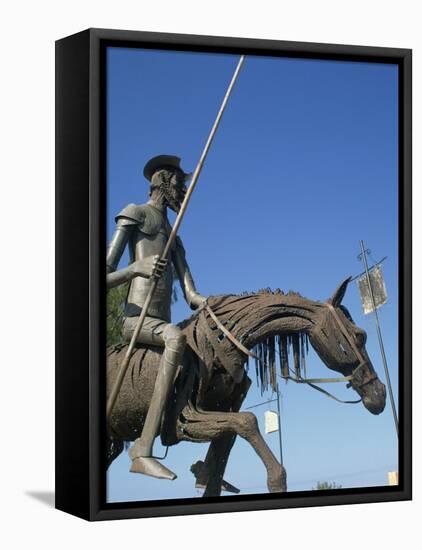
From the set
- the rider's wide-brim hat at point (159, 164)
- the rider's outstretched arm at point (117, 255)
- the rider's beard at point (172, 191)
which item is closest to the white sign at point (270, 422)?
the rider's outstretched arm at point (117, 255)

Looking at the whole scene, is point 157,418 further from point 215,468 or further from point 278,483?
point 278,483

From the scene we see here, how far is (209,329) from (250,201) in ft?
2.84

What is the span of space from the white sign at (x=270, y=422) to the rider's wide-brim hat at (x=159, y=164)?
5.49 feet

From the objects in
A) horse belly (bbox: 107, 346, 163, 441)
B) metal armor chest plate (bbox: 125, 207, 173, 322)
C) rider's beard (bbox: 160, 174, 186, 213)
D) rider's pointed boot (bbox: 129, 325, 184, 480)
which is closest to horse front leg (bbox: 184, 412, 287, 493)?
rider's pointed boot (bbox: 129, 325, 184, 480)

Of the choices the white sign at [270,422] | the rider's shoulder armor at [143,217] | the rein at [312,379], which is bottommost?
the white sign at [270,422]

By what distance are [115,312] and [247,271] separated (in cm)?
97

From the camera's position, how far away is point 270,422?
12.3 metres

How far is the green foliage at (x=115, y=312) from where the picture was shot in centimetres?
1173

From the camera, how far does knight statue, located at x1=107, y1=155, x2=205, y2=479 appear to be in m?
11.8

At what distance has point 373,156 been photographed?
1269 cm

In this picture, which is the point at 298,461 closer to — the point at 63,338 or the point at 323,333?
the point at 323,333

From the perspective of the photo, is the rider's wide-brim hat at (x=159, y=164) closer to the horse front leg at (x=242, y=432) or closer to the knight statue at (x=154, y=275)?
the knight statue at (x=154, y=275)

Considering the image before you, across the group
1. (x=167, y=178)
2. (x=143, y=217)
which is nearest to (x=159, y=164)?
(x=167, y=178)

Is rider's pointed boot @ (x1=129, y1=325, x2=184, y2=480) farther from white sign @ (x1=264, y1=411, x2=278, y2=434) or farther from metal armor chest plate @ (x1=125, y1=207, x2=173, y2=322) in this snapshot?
white sign @ (x1=264, y1=411, x2=278, y2=434)
